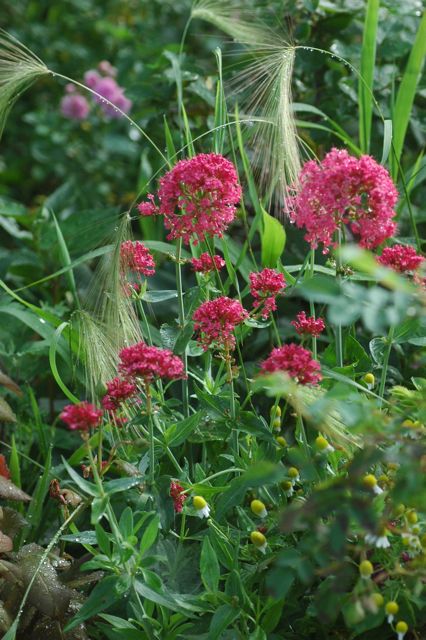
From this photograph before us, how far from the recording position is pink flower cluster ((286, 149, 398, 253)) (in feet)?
3.66

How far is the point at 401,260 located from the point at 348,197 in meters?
0.14

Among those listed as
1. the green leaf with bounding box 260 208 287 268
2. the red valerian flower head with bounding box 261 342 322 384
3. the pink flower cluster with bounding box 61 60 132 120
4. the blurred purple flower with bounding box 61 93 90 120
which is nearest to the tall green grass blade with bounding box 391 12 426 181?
the green leaf with bounding box 260 208 287 268

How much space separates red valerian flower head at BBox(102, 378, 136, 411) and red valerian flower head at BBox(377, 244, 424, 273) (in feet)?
1.24

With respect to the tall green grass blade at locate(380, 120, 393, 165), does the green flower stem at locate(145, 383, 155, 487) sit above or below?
below

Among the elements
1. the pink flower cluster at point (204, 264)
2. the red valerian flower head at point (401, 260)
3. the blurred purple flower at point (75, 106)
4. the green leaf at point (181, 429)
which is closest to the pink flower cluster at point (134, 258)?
the pink flower cluster at point (204, 264)

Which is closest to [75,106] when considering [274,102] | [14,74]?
[14,74]

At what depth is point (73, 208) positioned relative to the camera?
295 centimetres

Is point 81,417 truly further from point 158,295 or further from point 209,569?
point 158,295

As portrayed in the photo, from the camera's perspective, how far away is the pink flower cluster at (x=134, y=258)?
1.28 meters

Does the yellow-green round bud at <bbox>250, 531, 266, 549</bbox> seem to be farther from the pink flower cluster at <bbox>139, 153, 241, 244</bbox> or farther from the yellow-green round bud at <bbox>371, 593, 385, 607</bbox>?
the pink flower cluster at <bbox>139, 153, 241, 244</bbox>

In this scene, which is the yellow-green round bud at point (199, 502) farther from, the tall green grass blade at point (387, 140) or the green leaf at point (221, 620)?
the tall green grass blade at point (387, 140)

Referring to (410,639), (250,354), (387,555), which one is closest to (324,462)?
(387,555)

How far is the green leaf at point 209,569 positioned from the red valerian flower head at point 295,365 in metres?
0.25

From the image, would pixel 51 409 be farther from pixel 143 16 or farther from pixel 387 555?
pixel 143 16
